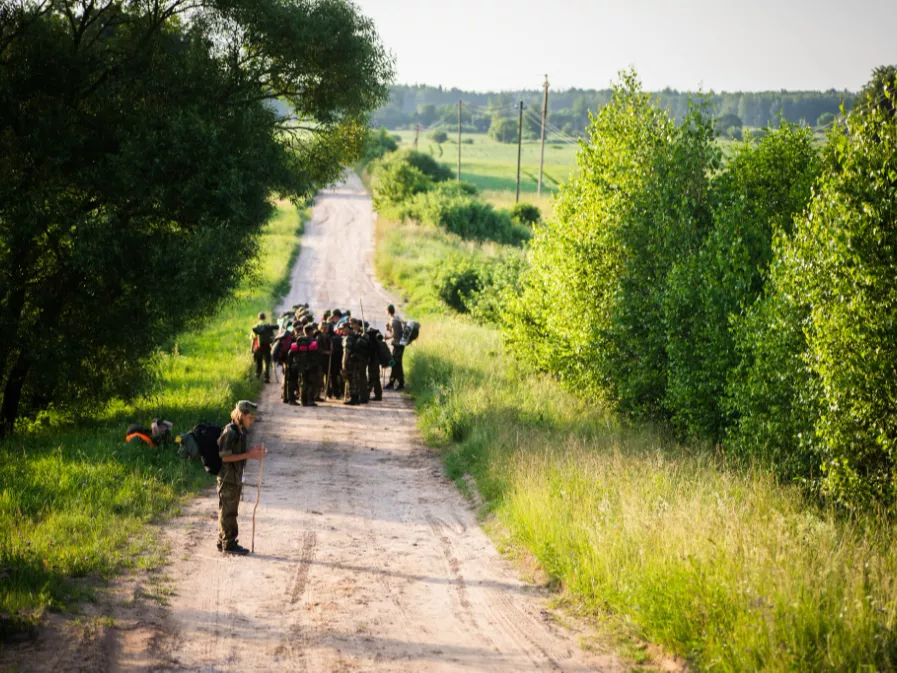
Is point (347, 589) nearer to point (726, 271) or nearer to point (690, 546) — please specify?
point (690, 546)

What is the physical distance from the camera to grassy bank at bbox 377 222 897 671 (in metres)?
6.88

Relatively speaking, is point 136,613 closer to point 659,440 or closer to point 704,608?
point 704,608

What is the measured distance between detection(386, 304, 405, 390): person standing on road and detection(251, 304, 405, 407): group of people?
3cm

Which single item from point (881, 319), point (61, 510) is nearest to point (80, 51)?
point (61, 510)

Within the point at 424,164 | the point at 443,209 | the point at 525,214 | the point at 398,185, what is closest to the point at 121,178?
the point at 443,209

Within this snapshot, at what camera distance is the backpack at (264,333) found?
22469mm

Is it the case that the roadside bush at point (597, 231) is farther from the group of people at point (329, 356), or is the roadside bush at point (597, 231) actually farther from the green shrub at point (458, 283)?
the green shrub at point (458, 283)

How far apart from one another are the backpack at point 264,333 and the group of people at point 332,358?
0.05 metres

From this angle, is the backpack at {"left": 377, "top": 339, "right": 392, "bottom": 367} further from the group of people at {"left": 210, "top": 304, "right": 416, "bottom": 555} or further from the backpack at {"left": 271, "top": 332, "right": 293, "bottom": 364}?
the backpack at {"left": 271, "top": 332, "right": 293, "bottom": 364}

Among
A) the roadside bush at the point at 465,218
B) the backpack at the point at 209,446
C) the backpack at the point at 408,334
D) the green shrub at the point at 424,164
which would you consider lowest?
the backpack at the point at 408,334

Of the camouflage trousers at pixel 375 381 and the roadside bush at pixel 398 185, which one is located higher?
the roadside bush at pixel 398 185

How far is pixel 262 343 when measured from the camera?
22.7 metres

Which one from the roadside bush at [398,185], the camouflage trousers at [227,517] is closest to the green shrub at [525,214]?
the roadside bush at [398,185]

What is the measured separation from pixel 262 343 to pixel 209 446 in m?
11.9
